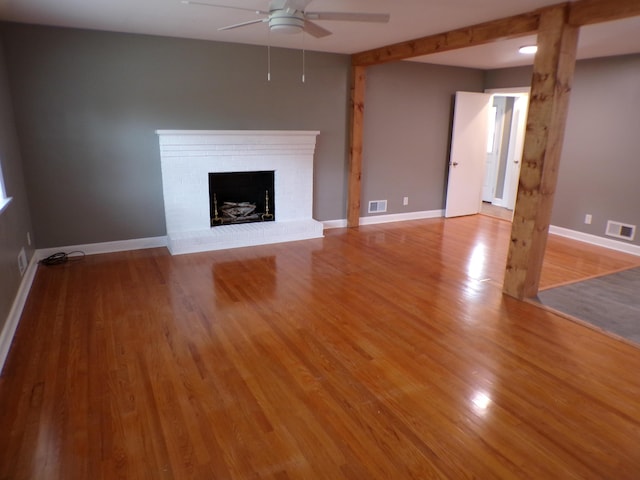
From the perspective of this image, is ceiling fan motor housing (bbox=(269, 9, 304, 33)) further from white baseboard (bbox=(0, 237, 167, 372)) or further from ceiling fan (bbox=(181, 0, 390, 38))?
white baseboard (bbox=(0, 237, 167, 372))

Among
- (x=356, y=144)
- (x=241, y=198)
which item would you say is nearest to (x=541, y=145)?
(x=356, y=144)

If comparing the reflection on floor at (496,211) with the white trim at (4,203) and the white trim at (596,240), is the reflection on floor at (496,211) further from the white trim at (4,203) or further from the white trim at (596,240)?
the white trim at (4,203)

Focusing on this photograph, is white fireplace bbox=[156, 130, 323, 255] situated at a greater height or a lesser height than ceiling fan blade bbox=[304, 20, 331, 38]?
lesser

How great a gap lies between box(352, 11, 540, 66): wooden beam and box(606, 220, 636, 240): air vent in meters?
3.15

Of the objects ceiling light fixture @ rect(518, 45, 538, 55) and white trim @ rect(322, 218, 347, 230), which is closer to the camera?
ceiling light fixture @ rect(518, 45, 538, 55)

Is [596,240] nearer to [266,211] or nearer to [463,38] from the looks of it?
[463,38]

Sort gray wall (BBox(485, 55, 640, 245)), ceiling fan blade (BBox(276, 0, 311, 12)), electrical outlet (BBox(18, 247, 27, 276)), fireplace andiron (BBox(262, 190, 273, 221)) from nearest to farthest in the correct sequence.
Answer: ceiling fan blade (BBox(276, 0, 311, 12)) → electrical outlet (BBox(18, 247, 27, 276)) → gray wall (BBox(485, 55, 640, 245)) → fireplace andiron (BBox(262, 190, 273, 221))

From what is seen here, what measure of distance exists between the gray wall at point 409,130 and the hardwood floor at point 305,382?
2.55 m

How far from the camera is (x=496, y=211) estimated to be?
764 centimetres

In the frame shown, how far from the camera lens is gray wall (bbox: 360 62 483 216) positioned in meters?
6.11

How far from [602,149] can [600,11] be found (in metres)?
3.00

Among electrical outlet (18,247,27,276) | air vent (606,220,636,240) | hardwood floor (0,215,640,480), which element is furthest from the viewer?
air vent (606,220,636,240)

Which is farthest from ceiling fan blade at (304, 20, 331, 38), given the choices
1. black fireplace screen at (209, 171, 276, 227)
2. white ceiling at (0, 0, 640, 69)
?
black fireplace screen at (209, 171, 276, 227)

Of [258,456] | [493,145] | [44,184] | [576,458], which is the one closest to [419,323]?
[576,458]
